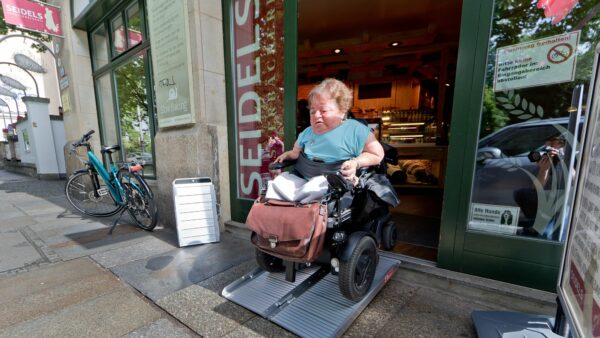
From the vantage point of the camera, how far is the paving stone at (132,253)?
2.44 meters

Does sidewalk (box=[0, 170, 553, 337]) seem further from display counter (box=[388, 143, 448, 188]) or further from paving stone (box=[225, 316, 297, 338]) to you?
display counter (box=[388, 143, 448, 188])

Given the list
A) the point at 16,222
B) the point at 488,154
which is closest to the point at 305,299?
the point at 488,154

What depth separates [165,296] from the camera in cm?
185

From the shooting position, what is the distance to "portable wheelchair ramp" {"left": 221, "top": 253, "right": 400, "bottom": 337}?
150 centimetres

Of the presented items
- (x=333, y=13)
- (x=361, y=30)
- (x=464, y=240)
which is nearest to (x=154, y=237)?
(x=464, y=240)

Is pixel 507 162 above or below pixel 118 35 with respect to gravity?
below

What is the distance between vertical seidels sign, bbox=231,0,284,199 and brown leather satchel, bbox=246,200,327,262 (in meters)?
1.47

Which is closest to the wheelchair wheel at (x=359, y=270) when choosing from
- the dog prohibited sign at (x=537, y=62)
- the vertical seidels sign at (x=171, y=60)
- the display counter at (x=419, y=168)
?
the dog prohibited sign at (x=537, y=62)

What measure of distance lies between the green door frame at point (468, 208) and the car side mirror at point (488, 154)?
6 centimetres

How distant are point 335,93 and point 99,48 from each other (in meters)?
6.33

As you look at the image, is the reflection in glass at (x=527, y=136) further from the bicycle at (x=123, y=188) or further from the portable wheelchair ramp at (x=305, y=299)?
the bicycle at (x=123, y=188)

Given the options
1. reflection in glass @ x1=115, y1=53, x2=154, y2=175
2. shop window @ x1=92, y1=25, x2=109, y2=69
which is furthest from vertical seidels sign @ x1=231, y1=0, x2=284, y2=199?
shop window @ x1=92, y1=25, x2=109, y2=69

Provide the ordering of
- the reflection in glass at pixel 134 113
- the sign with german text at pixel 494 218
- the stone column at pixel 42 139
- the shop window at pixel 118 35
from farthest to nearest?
the stone column at pixel 42 139, the shop window at pixel 118 35, the reflection in glass at pixel 134 113, the sign with german text at pixel 494 218

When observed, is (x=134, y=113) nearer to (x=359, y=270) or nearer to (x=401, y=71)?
(x=359, y=270)
